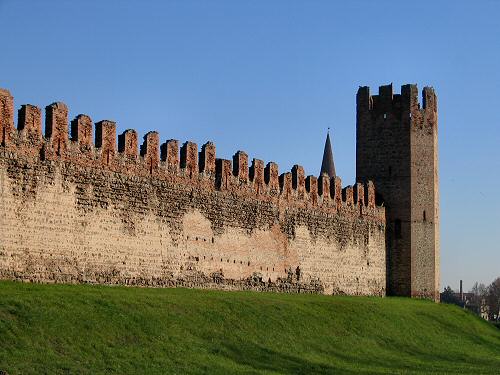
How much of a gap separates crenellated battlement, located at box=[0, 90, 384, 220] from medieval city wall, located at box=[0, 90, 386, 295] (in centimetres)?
3

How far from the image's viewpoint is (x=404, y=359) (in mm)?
24500

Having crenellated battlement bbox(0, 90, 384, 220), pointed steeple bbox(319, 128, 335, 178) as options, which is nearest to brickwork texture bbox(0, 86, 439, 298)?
crenellated battlement bbox(0, 90, 384, 220)

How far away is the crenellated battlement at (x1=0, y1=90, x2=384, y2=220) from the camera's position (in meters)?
21.9

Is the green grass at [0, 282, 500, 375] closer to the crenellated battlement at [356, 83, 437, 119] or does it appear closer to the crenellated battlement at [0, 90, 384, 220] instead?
the crenellated battlement at [0, 90, 384, 220]

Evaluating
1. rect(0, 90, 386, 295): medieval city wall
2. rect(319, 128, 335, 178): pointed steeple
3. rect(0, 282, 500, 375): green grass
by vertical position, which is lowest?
rect(0, 282, 500, 375): green grass

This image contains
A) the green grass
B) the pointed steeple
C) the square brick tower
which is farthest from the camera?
the pointed steeple

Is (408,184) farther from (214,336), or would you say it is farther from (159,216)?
(214,336)

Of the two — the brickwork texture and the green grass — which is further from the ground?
the brickwork texture

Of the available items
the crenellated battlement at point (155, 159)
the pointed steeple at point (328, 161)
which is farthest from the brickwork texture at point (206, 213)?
the pointed steeple at point (328, 161)

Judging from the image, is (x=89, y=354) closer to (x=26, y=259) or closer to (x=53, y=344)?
(x=53, y=344)

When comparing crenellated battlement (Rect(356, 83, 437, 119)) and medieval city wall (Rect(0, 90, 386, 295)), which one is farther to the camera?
crenellated battlement (Rect(356, 83, 437, 119))

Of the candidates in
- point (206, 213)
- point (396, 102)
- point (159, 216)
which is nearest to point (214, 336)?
point (159, 216)

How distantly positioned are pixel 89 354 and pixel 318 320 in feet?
33.0

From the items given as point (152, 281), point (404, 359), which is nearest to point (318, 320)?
point (404, 359)
